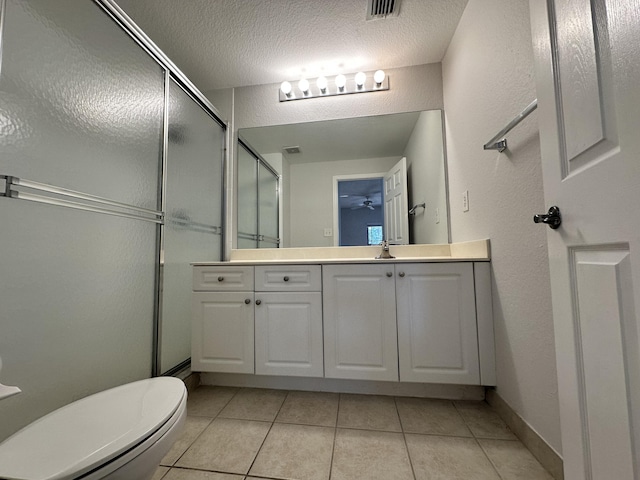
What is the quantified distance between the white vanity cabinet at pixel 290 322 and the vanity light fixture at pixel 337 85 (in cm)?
137

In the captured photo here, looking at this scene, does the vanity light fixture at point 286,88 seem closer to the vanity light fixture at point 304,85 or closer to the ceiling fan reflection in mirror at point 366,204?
the vanity light fixture at point 304,85

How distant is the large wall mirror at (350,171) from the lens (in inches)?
74.8

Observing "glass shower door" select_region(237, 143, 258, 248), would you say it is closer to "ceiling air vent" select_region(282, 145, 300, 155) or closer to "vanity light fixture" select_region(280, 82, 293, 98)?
"ceiling air vent" select_region(282, 145, 300, 155)

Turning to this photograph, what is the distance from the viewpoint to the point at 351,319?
146 centimetres

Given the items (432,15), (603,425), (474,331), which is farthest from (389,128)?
(603,425)

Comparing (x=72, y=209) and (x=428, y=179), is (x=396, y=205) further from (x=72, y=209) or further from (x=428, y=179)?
(x=72, y=209)

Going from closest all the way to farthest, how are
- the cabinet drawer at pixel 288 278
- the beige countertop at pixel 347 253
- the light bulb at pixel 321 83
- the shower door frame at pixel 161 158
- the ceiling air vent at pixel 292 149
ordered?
1. the shower door frame at pixel 161 158
2. the cabinet drawer at pixel 288 278
3. the beige countertop at pixel 347 253
4. the light bulb at pixel 321 83
5. the ceiling air vent at pixel 292 149

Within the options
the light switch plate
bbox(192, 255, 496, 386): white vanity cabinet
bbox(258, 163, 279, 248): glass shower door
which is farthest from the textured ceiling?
bbox(192, 255, 496, 386): white vanity cabinet

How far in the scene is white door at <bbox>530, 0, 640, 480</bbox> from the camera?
46cm

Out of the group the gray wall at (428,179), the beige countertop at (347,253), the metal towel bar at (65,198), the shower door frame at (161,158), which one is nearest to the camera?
the metal towel bar at (65,198)

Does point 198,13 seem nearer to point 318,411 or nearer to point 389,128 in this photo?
point 389,128

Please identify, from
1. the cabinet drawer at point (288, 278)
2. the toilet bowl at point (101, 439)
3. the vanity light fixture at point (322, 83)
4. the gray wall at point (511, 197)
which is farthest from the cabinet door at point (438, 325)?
the vanity light fixture at point (322, 83)

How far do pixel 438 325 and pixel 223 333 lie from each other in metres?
1.22

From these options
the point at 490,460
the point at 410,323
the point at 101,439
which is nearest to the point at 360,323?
the point at 410,323
